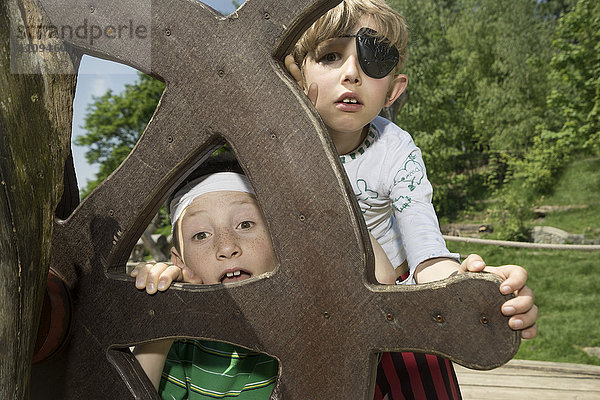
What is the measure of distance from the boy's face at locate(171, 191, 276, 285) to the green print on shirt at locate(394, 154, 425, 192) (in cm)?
26

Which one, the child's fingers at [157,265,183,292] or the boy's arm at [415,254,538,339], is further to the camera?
the child's fingers at [157,265,183,292]

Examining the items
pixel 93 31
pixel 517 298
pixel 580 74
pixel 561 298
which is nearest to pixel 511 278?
pixel 517 298

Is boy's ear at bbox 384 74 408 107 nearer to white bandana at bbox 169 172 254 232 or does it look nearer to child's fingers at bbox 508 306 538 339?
white bandana at bbox 169 172 254 232

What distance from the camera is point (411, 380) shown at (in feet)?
3.21

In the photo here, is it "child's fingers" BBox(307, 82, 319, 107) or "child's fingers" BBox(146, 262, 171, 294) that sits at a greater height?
"child's fingers" BBox(307, 82, 319, 107)

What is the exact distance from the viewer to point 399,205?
94 centimetres

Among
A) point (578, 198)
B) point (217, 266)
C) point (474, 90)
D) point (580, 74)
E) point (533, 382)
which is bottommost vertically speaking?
point (578, 198)

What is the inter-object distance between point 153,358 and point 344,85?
0.56 meters

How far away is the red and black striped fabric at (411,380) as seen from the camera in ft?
3.19

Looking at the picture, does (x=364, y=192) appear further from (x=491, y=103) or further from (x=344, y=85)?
(x=491, y=103)

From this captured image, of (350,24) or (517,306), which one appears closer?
(517,306)

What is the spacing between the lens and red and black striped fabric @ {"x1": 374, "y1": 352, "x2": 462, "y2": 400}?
0.97m

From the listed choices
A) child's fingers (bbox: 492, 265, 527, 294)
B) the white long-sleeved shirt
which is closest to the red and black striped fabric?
the white long-sleeved shirt

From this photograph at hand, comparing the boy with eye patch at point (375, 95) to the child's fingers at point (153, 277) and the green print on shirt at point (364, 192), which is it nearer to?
the green print on shirt at point (364, 192)
